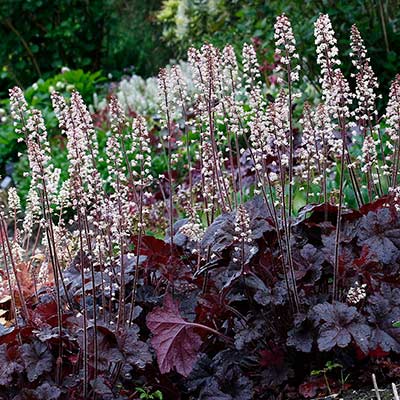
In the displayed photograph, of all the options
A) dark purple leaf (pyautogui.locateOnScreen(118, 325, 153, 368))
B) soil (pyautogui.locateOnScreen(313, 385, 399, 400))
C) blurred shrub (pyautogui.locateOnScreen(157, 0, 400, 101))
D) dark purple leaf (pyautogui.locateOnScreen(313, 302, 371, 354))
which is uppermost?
blurred shrub (pyautogui.locateOnScreen(157, 0, 400, 101))

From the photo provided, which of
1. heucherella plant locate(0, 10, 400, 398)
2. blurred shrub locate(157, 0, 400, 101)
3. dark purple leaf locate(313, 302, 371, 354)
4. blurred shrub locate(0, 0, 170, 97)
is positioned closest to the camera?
dark purple leaf locate(313, 302, 371, 354)

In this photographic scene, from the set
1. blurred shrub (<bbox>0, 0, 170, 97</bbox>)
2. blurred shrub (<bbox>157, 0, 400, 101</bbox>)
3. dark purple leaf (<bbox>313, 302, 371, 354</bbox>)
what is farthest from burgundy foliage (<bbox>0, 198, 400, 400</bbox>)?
blurred shrub (<bbox>0, 0, 170, 97</bbox>)

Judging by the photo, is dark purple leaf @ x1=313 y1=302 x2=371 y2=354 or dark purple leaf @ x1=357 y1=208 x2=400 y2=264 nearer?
dark purple leaf @ x1=313 y1=302 x2=371 y2=354

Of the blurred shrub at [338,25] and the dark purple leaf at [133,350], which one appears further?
the blurred shrub at [338,25]

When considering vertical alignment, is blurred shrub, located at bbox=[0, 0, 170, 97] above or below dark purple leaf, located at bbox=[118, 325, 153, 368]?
above

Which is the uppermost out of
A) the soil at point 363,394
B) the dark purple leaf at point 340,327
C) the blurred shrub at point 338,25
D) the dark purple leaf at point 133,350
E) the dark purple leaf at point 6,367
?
the blurred shrub at point 338,25

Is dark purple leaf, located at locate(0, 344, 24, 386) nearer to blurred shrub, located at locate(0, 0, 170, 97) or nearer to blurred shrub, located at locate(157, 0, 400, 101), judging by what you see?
blurred shrub, located at locate(157, 0, 400, 101)

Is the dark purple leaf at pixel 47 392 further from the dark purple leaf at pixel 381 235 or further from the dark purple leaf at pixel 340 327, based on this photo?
the dark purple leaf at pixel 381 235

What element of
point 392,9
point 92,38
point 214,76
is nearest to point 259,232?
point 214,76

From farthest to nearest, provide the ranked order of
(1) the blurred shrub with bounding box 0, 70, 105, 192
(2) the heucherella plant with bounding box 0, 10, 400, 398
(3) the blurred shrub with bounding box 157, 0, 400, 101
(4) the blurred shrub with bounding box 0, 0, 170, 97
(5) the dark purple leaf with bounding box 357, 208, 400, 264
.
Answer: (4) the blurred shrub with bounding box 0, 0, 170, 97 < (1) the blurred shrub with bounding box 0, 70, 105, 192 < (3) the blurred shrub with bounding box 157, 0, 400, 101 < (5) the dark purple leaf with bounding box 357, 208, 400, 264 < (2) the heucherella plant with bounding box 0, 10, 400, 398

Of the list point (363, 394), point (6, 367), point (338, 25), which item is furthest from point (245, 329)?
point (338, 25)

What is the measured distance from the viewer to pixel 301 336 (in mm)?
2686

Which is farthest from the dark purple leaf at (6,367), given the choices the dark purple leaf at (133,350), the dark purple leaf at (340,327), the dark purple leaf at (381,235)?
the dark purple leaf at (381,235)

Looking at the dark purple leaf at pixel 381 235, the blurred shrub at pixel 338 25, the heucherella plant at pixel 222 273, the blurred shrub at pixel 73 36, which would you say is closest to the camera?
the heucherella plant at pixel 222 273
